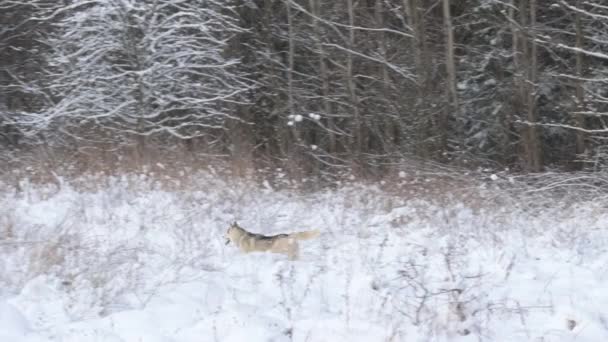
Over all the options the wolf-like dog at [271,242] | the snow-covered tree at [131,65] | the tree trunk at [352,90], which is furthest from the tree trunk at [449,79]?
the wolf-like dog at [271,242]

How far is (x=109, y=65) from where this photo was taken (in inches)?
497

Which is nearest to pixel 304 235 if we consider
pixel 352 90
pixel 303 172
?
pixel 303 172

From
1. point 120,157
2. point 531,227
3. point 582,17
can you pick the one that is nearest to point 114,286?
point 531,227

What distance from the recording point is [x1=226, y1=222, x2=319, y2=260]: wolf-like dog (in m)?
6.08

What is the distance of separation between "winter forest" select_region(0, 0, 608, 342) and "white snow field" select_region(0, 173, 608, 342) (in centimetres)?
3

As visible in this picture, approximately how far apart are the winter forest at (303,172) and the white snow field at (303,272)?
0.03 meters

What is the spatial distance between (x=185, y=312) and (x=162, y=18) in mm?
8937

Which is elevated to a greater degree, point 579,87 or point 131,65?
point 131,65

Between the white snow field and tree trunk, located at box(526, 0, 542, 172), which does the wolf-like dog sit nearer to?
the white snow field

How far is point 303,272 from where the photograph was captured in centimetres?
563

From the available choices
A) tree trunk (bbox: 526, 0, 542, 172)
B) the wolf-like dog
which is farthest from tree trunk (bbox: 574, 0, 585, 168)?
the wolf-like dog

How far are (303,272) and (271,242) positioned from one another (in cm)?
61

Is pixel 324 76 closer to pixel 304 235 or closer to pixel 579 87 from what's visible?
pixel 579 87

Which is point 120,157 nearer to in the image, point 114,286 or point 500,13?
point 114,286
